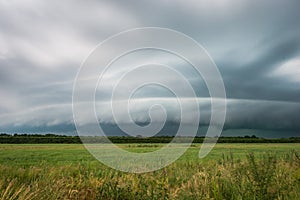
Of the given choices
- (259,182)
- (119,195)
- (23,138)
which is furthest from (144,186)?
(23,138)

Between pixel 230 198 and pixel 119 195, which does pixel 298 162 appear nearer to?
pixel 230 198

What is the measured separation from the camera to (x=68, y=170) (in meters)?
13.2

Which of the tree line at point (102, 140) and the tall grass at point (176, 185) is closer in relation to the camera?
the tall grass at point (176, 185)

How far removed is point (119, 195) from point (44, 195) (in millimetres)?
2691

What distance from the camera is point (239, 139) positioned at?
101m

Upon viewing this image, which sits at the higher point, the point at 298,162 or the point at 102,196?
the point at 298,162

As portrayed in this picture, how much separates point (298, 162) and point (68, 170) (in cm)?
859

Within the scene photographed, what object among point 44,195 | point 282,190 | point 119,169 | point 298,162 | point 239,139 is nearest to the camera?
point 44,195

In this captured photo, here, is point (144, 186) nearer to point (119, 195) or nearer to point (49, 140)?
point (119, 195)

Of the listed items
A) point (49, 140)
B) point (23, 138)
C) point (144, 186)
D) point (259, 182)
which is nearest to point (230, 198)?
point (259, 182)

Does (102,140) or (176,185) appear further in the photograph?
(102,140)

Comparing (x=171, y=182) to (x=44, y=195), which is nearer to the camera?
(x=44, y=195)

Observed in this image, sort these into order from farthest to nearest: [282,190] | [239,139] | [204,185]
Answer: [239,139] → [204,185] → [282,190]

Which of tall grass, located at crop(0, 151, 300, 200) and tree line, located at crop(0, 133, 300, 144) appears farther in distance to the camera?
tree line, located at crop(0, 133, 300, 144)
